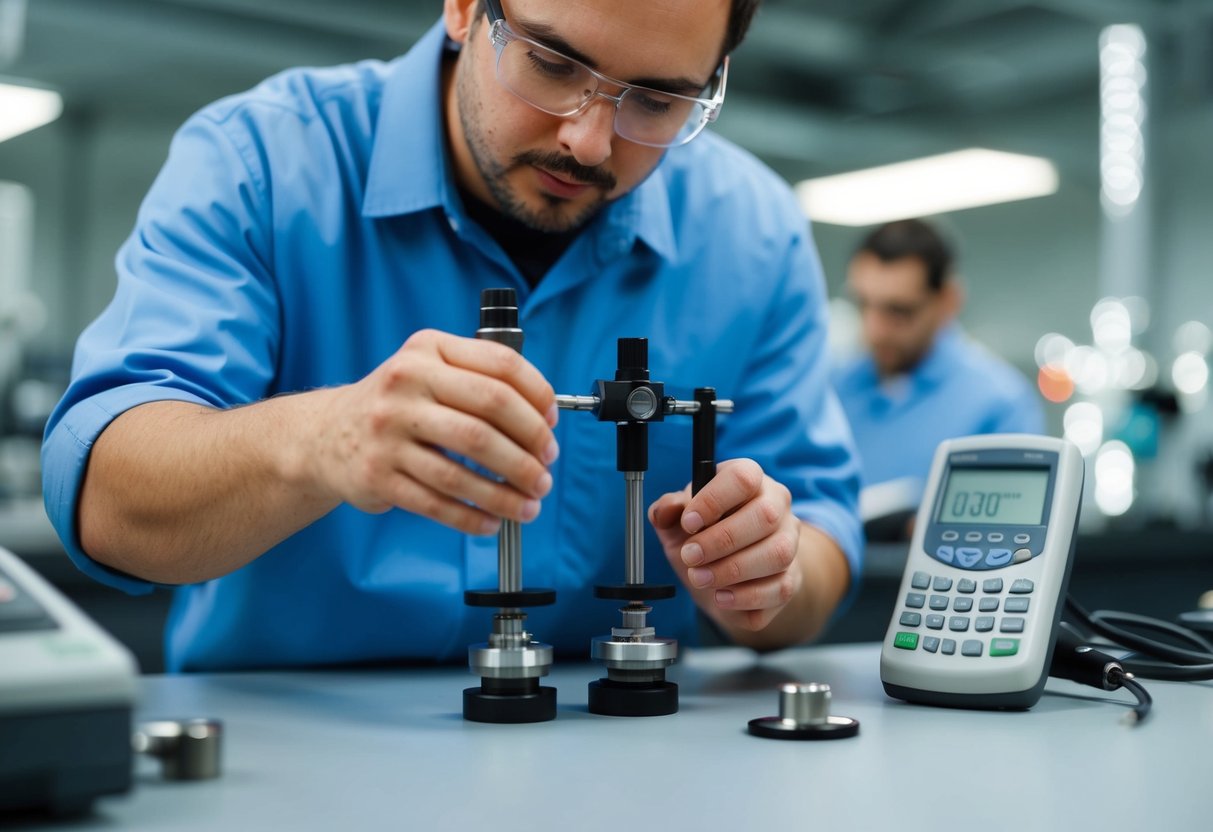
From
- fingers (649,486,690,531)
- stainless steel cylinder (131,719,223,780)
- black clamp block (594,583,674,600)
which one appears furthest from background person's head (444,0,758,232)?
stainless steel cylinder (131,719,223,780)

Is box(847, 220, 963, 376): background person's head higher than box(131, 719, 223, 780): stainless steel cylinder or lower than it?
higher

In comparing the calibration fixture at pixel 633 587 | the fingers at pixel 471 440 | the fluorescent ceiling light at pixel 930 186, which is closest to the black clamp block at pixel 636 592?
the calibration fixture at pixel 633 587

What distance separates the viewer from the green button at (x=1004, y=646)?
1.02 meters

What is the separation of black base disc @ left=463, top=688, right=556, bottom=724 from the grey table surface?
0.01m

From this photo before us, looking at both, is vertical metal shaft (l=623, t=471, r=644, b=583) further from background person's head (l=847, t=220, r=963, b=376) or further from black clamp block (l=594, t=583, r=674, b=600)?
A: background person's head (l=847, t=220, r=963, b=376)

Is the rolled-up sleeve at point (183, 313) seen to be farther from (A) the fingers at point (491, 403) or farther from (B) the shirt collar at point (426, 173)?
(A) the fingers at point (491, 403)

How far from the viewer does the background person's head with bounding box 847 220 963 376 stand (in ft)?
13.2

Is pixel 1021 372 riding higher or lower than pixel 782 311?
higher

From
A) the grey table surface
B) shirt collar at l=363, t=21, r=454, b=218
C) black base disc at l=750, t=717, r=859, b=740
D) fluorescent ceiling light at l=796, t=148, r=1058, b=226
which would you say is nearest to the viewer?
the grey table surface

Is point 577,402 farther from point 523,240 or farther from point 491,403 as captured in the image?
point 523,240

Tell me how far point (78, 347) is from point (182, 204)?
0.18 metres

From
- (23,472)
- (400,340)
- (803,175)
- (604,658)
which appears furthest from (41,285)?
(604,658)

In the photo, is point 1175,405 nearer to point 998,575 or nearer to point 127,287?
point 998,575

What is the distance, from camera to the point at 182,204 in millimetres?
1248
